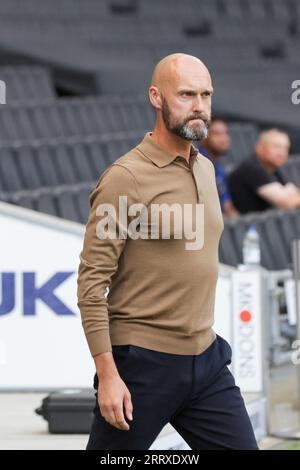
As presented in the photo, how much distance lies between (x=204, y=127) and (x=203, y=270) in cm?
33

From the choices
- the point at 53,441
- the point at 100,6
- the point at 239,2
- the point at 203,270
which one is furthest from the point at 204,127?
the point at 239,2

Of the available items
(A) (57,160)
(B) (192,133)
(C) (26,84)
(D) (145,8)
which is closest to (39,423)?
(B) (192,133)

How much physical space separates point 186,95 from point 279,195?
4797 millimetres

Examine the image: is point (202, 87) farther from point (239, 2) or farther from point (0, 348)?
point (239, 2)

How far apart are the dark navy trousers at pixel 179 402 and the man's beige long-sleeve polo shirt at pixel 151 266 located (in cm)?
4

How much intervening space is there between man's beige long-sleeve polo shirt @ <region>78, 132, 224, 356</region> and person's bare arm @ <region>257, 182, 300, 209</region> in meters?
4.68

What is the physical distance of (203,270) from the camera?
3.26m

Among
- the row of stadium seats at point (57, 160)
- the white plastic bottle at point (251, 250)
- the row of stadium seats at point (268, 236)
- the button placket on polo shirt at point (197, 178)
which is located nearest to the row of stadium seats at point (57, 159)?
the row of stadium seats at point (57, 160)

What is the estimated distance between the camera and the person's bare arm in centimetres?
796

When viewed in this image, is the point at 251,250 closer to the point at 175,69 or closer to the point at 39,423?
the point at 39,423

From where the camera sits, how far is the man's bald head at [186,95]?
3.22 m

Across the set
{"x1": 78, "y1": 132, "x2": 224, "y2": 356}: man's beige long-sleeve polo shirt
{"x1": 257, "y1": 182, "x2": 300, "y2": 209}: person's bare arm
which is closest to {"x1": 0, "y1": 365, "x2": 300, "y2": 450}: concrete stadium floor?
{"x1": 257, "y1": 182, "x2": 300, "y2": 209}: person's bare arm

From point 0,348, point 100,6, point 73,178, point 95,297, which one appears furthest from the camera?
point 100,6

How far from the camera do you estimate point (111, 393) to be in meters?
3.09
